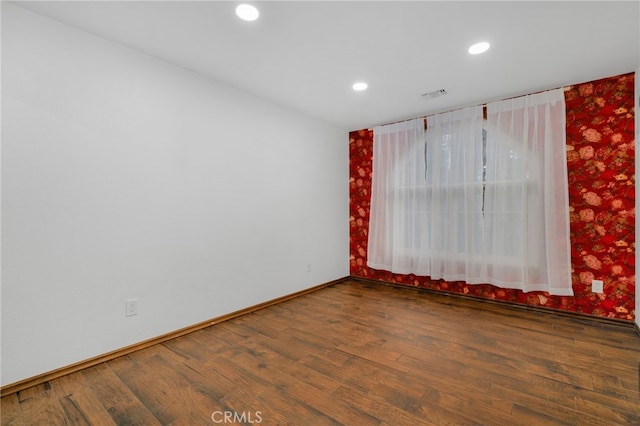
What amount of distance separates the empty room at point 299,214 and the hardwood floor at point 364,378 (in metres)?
0.02

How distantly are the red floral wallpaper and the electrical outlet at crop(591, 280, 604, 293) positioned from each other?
3 cm

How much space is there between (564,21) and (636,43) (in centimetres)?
82

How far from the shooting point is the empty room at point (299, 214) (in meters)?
1.70

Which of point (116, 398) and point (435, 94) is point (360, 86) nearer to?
point (435, 94)

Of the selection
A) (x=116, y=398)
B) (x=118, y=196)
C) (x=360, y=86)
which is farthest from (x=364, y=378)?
(x=360, y=86)

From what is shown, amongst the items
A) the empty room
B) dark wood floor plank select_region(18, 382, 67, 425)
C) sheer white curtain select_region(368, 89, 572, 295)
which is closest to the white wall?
the empty room

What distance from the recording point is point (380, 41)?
209 centimetres

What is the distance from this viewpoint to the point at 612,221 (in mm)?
2678

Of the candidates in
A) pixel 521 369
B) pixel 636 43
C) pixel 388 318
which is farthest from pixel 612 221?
pixel 388 318

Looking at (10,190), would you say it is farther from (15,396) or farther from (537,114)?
(537,114)

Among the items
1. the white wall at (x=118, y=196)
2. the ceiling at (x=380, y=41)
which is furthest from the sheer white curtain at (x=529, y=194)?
the white wall at (x=118, y=196)

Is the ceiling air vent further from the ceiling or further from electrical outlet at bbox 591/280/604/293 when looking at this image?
electrical outlet at bbox 591/280/604/293

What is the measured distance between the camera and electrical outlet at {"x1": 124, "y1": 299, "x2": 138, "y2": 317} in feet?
7.09

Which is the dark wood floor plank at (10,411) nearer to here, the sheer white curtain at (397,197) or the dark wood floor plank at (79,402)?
the dark wood floor plank at (79,402)
